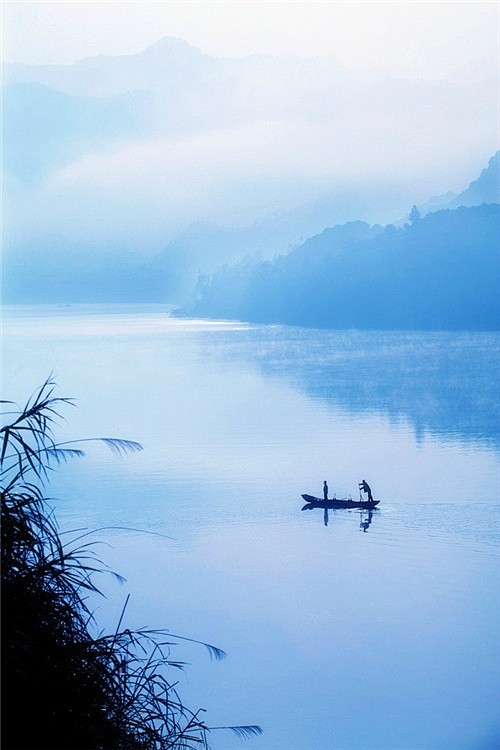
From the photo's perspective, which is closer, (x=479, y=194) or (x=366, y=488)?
(x=366, y=488)

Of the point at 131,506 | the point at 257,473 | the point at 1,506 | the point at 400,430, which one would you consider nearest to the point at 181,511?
the point at 131,506

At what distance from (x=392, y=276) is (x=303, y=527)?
4.75 metres

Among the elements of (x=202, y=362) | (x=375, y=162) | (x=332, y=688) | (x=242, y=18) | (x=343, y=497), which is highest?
(x=242, y=18)

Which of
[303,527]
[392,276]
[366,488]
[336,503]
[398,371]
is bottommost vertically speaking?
[303,527]

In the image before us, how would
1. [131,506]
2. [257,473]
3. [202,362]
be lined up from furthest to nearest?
[202,362] < [257,473] < [131,506]

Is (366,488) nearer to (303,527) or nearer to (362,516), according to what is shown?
(362,516)

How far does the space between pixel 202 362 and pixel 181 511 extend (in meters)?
4.70

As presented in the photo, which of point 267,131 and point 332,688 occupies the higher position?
point 267,131

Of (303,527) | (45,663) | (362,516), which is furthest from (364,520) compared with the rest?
(45,663)

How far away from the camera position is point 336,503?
6.71 metres

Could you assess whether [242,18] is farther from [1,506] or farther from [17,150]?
[1,506]

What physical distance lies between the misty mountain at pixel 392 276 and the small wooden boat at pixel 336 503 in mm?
3720

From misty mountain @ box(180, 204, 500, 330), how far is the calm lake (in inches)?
25.3

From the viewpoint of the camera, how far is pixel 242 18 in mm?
8461
